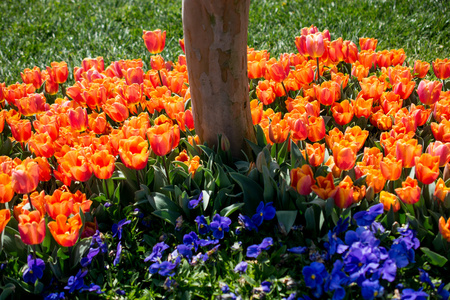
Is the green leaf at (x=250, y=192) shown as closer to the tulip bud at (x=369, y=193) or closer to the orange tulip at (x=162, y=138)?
the orange tulip at (x=162, y=138)

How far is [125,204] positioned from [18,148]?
94 centimetres

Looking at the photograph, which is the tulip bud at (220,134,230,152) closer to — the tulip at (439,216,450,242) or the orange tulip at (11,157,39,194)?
the orange tulip at (11,157,39,194)

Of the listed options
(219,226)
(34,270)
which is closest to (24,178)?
(34,270)

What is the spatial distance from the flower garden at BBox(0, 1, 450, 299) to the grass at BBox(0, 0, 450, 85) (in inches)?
87.7

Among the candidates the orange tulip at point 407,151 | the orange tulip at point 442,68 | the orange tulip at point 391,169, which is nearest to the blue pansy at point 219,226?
the orange tulip at point 391,169

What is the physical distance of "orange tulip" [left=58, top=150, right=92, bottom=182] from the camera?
6.33 feet

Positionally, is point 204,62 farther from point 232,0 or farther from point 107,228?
point 107,228

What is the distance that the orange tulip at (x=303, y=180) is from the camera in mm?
1806

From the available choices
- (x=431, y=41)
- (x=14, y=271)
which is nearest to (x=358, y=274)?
(x=14, y=271)

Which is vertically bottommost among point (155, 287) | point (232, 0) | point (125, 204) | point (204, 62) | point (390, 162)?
point (155, 287)

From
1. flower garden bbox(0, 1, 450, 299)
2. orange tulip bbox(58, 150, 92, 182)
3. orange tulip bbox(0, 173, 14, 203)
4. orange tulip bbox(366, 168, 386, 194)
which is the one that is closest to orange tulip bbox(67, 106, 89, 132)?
flower garden bbox(0, 1, 450, 299)

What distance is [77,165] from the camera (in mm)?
1984

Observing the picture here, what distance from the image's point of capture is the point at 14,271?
1.85 metres

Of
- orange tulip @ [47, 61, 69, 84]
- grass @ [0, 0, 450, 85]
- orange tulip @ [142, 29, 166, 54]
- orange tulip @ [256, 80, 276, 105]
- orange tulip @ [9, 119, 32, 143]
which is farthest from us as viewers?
grass @ [0, 0, 450, 85]
